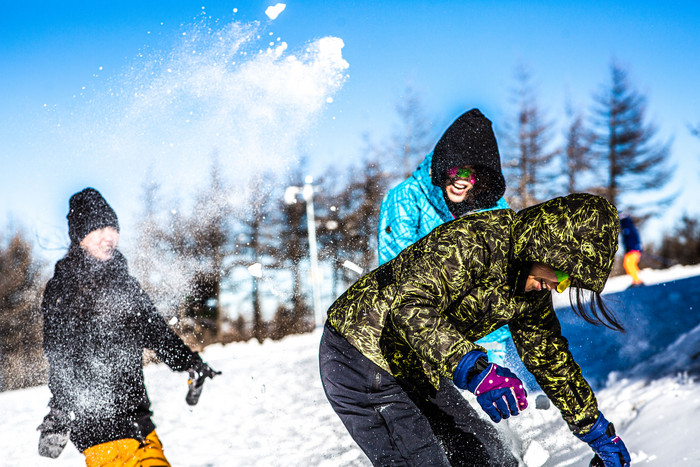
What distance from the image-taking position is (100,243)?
10.7ft

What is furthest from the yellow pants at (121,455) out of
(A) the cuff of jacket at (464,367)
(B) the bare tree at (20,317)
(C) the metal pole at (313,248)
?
(C) the metal pole at (313,248)

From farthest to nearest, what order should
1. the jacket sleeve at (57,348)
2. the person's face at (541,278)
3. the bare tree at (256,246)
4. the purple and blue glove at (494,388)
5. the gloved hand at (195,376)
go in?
the bare tree at (256,246)
the gloved hand at (195,376)
the jacket sleeve at (57,348)
the person's face at (541,278)
the purple and blue glove at (494,388)

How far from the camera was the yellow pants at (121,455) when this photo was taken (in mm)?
2832

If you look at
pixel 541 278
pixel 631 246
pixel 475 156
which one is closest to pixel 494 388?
pixel 541 278

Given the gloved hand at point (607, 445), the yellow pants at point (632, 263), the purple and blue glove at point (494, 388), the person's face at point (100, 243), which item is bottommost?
the yellow pants at point (632, 263)

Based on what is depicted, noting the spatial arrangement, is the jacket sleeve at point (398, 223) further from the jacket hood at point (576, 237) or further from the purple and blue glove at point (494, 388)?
the purple and blue glove at point (494, 388)

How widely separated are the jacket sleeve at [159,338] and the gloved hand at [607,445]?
88.5 inches

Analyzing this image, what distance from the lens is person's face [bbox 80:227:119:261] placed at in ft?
10.5

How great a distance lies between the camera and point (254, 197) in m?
14.4


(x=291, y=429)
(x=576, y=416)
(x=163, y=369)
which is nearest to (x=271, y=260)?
(x=163, y=369)

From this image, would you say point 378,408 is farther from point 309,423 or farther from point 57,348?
point 309,423

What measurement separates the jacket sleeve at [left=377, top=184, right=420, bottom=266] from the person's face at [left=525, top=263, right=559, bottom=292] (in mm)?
1302

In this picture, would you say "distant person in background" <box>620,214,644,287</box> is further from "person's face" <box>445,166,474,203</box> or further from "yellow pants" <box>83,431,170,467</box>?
"yellow pants" <box>83,431,170,467</box>

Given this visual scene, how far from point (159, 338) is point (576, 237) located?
243cm
